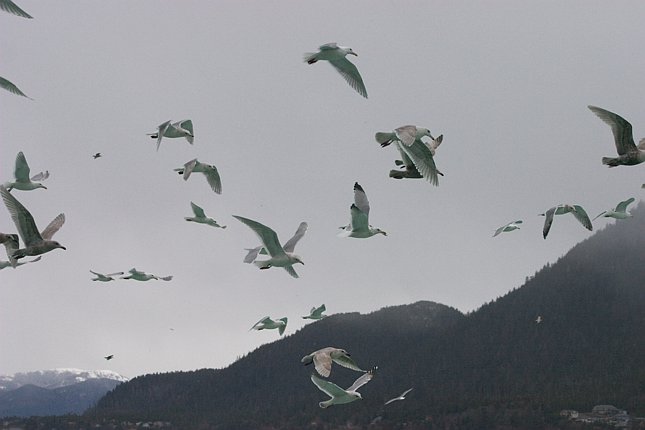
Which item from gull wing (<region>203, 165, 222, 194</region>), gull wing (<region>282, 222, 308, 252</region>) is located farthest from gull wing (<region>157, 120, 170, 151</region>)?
gull wing (<region>282, 222, 308, 252</region>)

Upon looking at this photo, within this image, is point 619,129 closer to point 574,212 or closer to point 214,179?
point 574,212

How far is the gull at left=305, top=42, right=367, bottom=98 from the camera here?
28.8 m

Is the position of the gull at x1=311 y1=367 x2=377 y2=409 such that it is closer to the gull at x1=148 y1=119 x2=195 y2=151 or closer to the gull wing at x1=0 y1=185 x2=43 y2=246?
the gull wing at x1=0 y1=185 x2=43 y2=246

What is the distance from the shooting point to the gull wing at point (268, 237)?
84.1ft

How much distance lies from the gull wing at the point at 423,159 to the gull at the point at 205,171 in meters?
11.8

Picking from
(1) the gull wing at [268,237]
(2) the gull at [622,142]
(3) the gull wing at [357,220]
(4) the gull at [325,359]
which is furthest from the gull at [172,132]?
(2) the gull at [622,142]

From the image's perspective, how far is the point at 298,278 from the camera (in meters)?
30.6

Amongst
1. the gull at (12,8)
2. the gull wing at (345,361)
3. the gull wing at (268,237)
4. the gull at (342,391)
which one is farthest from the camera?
the gull at (342,391)

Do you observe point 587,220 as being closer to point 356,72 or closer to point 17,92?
point 356,72

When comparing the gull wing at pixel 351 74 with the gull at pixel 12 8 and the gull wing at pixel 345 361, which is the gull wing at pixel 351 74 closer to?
the gull wing at pixel 345 361

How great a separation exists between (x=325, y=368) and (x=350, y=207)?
7977 mm

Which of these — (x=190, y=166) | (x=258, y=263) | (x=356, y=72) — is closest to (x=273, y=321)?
(x=190, y=166)

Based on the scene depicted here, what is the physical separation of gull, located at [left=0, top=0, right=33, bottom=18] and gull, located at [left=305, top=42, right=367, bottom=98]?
32.8ft

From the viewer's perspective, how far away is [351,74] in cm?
3094
